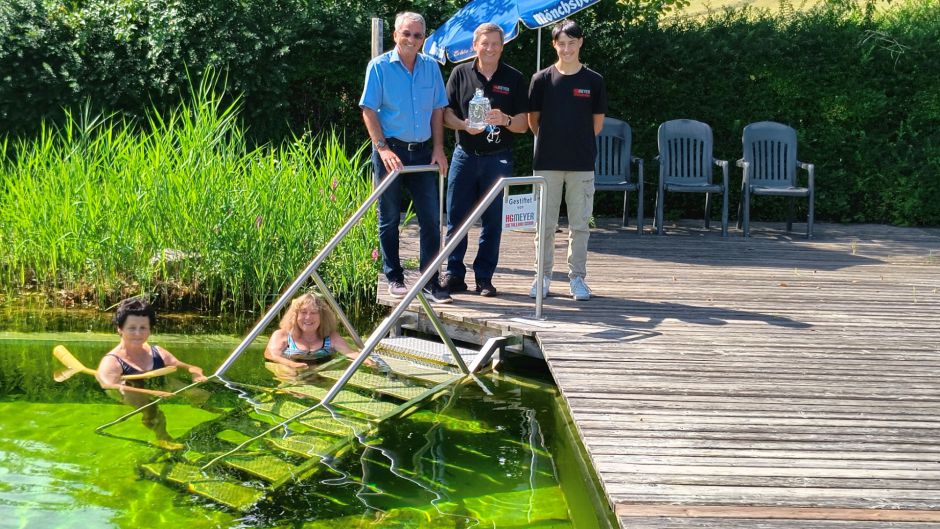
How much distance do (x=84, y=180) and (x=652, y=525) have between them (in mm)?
5939

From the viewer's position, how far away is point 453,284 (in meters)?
7.28

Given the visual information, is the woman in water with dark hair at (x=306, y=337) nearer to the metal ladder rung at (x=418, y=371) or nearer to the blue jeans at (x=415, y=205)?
the metal ladder rung at (x=418, y=371)

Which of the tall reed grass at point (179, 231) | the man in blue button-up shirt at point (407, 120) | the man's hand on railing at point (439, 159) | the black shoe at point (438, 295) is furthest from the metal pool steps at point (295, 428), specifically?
the tall reed grass at point (179, 231)

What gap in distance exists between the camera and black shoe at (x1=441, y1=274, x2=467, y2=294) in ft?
23.4

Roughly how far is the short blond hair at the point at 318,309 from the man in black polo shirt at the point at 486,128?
90 centimetres

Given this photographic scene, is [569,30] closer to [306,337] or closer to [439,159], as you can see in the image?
[439,159]

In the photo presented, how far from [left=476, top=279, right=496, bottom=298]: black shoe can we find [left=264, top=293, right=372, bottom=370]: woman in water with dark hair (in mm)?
914

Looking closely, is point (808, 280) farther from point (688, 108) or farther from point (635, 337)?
point (688, 108)

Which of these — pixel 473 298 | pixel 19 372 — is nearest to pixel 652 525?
pixel 473 298

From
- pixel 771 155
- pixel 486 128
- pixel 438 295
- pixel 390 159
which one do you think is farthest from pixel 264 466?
pixel 771 155

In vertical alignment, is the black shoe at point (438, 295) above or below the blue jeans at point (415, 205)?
below

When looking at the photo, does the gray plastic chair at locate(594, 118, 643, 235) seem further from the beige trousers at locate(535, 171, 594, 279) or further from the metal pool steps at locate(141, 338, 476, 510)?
the metal pool steps at locate(141, 338, 476, 510)

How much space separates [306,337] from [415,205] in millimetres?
1043

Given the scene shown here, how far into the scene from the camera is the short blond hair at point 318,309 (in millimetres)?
6797
